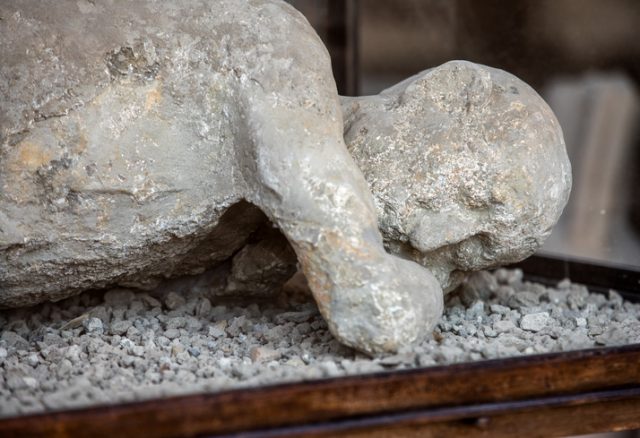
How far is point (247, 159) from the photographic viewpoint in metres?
1.42

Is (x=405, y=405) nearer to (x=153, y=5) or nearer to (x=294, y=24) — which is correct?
(x=294, y=24)

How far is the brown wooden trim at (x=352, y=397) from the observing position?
112 centimetres

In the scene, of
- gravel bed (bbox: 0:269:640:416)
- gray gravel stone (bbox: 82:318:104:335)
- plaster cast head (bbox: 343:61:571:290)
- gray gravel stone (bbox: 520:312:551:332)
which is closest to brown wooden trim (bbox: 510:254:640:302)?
gravel bed (bbox: 0:269:640:416)

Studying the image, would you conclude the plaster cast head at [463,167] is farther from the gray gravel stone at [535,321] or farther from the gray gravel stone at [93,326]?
the gray gravel stone at [93,326]

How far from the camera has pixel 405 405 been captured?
125 cm

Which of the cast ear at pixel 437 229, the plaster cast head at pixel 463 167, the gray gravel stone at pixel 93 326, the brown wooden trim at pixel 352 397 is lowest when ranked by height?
the gray gravel stone at pixel 93 326

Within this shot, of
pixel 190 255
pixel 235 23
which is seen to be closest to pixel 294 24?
pixel 235 23

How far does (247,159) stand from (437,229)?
344 millimetres

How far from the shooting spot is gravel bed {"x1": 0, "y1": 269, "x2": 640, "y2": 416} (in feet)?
4.38

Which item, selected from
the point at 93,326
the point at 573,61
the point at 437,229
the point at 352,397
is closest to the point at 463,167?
the point at 437,229

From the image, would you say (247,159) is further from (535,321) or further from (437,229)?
(535,321)

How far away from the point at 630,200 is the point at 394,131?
1.10 m

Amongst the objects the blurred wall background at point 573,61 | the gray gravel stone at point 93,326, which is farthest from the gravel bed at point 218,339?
the blurred wall background at point 573,61

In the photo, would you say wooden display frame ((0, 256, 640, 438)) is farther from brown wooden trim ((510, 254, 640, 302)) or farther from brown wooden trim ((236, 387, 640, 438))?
brown wooden trim ((510, 254, 640, 302))
